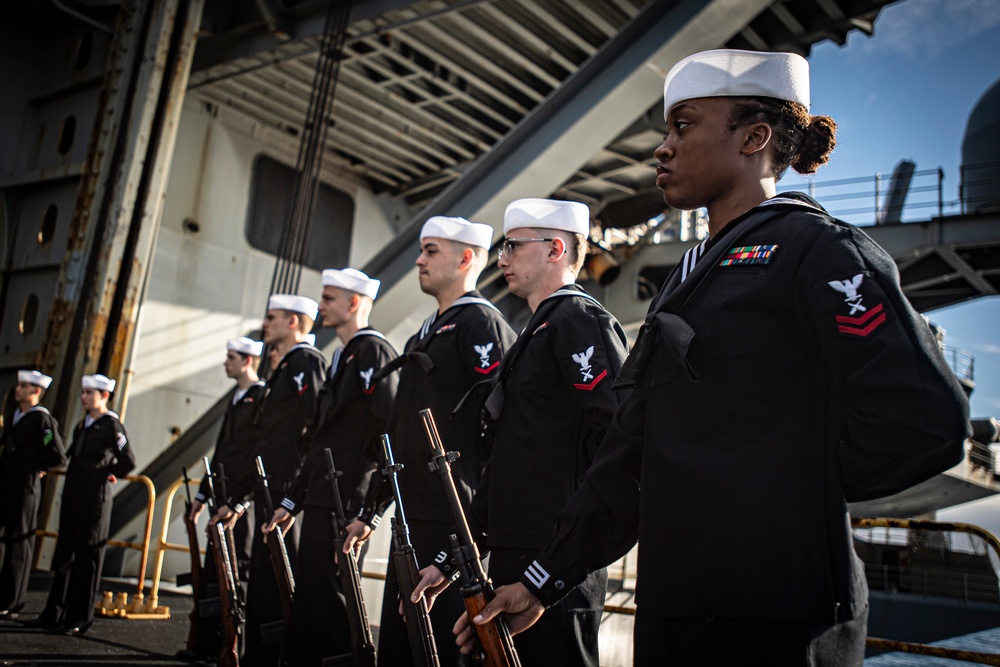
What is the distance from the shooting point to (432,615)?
328cm

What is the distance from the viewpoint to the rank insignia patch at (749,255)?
5.13 feet

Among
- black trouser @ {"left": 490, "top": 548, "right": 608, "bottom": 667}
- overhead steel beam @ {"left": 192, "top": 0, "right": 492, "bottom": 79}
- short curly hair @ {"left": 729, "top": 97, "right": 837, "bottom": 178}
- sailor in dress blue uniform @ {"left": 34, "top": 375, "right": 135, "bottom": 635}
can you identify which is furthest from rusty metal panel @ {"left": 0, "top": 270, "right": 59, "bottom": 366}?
short curly hair @ {"left": 729, "top": 97, "right": 837, "bottom": 178}

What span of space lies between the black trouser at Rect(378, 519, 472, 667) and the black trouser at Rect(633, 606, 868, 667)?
5.70ft

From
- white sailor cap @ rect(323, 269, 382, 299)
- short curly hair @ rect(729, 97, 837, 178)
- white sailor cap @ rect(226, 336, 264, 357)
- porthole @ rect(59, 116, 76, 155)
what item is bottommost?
short curly hair @ rect(729, 97, 837, 178)

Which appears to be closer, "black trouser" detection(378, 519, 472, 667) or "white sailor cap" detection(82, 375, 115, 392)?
"black trouser" detection(378, 519, 472, 667)

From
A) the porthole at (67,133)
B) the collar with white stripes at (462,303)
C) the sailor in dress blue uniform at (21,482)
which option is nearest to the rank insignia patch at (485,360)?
the collar with white stripes at (462,303)

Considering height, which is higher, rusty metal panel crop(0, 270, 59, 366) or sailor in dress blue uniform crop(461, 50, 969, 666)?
rusty metal panel crop(0, 270, 59, 366)

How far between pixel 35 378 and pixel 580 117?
5.45m

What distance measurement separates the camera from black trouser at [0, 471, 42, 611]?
22.8 ft

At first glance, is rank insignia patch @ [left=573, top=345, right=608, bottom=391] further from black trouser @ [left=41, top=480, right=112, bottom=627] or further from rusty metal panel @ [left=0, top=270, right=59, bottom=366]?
rusty metal panel @ [left=0, top=270, right=59, bottom=366]

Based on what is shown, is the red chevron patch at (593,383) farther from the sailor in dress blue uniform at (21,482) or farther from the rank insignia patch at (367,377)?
the sailor in dress blue uniform at (21,482)

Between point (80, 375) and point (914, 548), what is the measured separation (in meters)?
18.9

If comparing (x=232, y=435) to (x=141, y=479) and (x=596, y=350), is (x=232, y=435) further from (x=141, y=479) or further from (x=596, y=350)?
(x=596, y=350)

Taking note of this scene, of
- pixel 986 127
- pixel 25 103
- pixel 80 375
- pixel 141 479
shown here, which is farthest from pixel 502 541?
pixel 986 127
